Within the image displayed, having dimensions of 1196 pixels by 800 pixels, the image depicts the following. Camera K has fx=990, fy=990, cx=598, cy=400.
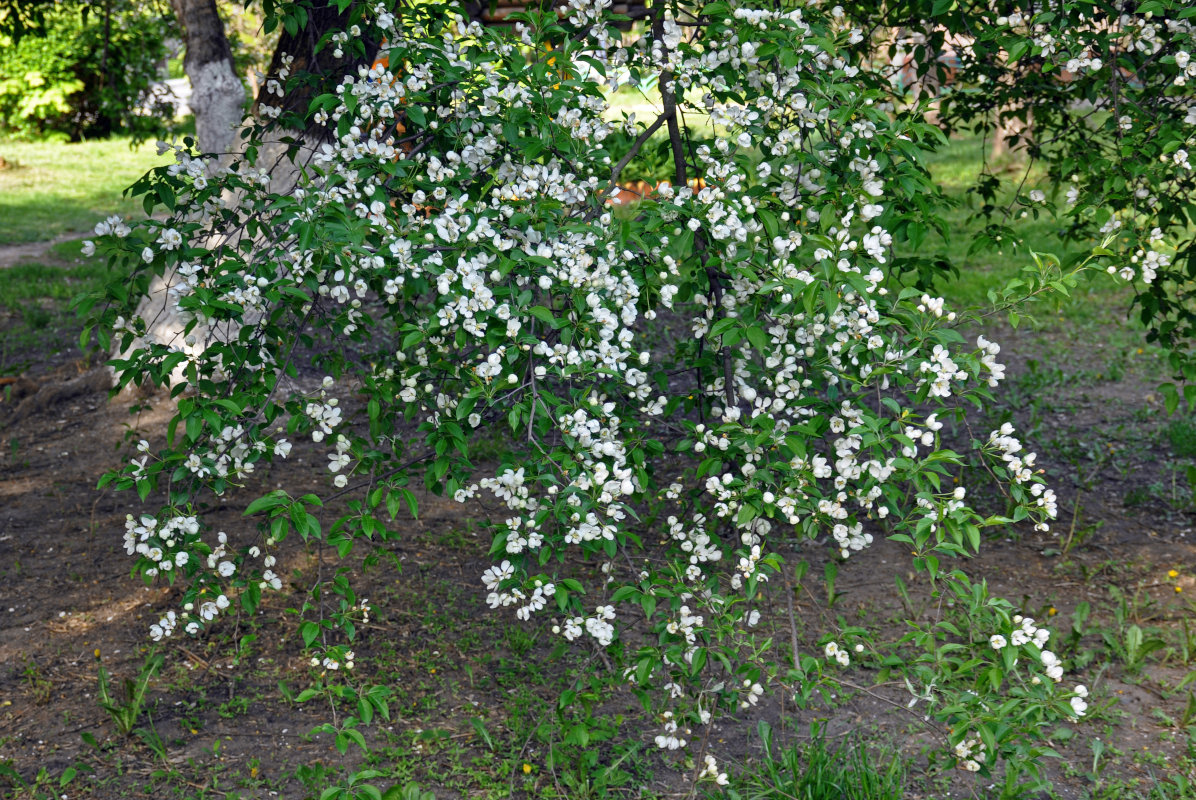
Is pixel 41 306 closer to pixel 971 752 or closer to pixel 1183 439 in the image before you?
pixel 971 752

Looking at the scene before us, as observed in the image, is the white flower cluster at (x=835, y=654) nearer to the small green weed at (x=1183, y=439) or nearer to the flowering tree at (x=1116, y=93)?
the flowering tree at (x=1116, y=93)

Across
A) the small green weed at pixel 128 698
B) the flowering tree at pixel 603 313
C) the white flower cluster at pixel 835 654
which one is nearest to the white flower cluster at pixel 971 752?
the flowering tree at pixel 603 313

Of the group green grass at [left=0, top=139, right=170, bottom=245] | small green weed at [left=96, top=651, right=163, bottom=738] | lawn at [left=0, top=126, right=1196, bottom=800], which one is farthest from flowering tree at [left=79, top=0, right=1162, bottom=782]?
green grass at [left=0, top=139, right=170, bottom=245]

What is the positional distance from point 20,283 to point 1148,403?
829cm

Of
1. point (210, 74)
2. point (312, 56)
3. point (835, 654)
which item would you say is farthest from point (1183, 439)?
point (210, 74)

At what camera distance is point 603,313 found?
7.89 ft

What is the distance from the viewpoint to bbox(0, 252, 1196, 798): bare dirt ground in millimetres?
3010

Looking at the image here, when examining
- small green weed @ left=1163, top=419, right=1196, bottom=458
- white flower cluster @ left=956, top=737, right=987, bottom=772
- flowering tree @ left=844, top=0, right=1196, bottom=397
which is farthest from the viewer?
small green weed @ left=1163, top=419, right=1196, bottom=458

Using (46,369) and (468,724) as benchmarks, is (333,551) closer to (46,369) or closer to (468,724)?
(468,724)

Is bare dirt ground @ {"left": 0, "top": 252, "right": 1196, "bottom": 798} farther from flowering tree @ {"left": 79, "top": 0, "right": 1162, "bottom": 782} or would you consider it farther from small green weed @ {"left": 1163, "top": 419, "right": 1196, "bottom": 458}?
flowering tree @ {"left": 79, "top": 0, "right": 1162, "bottom": 782}

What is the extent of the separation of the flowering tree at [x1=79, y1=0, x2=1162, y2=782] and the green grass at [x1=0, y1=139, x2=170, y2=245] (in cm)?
744

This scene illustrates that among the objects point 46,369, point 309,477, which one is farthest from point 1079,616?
point 46,369

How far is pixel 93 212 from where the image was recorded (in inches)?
441

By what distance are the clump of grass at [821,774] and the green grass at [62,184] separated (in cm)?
843
